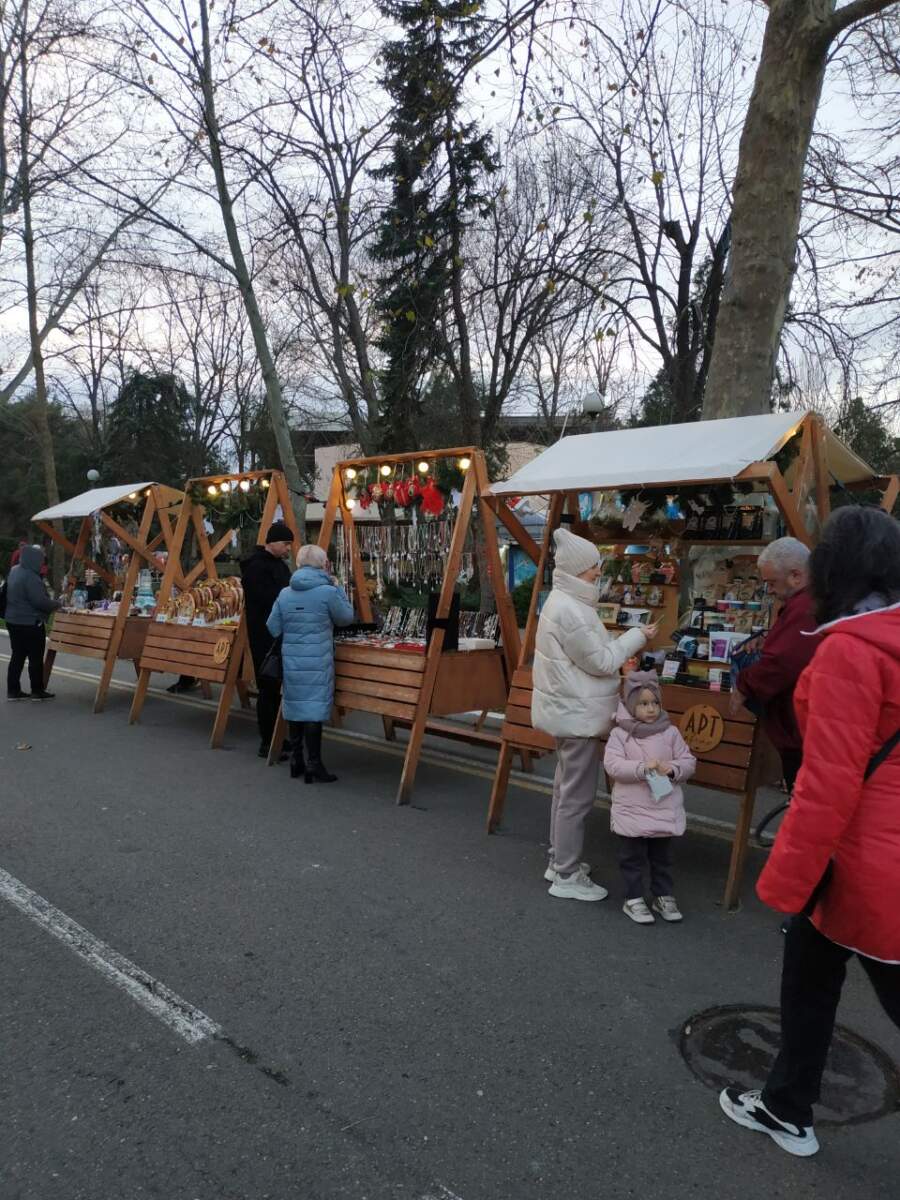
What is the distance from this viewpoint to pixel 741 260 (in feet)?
25.6

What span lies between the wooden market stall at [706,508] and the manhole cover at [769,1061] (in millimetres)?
1078

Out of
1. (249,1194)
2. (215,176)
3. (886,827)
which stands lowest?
(249,1194)

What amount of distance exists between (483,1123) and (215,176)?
46.7 feet

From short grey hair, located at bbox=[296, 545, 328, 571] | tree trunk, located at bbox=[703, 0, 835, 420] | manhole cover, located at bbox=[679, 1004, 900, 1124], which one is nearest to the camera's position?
manhole cover, located at bbox=[679, 1004, 900, 1124]

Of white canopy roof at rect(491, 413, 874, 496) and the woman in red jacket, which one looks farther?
white canopy roof at rect(491, 413, 874, 496)

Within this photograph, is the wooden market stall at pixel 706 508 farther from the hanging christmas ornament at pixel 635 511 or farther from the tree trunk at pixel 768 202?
the tree trunk at pixel 768 202

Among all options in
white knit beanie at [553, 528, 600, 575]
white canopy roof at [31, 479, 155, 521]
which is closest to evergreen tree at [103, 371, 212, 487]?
white canopy roof at [31, 479, 155, 521]

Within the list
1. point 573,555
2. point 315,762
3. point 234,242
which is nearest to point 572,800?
point 573,555

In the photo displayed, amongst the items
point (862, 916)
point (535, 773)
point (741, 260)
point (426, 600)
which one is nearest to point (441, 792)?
point (535, 773)

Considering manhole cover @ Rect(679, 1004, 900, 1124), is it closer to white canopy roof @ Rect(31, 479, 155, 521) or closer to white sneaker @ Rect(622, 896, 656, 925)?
white sneaker @ Rect(622, 896, 656, 925)

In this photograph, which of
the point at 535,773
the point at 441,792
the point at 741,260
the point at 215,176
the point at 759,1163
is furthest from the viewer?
the point at 215,176

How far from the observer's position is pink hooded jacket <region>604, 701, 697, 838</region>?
4082 millimetres

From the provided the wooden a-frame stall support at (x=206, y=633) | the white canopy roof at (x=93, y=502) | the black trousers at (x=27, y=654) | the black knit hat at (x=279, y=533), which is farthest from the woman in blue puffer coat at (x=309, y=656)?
the black trousers at (x=27, y=654)

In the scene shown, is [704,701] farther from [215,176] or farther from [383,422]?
[383,422]
